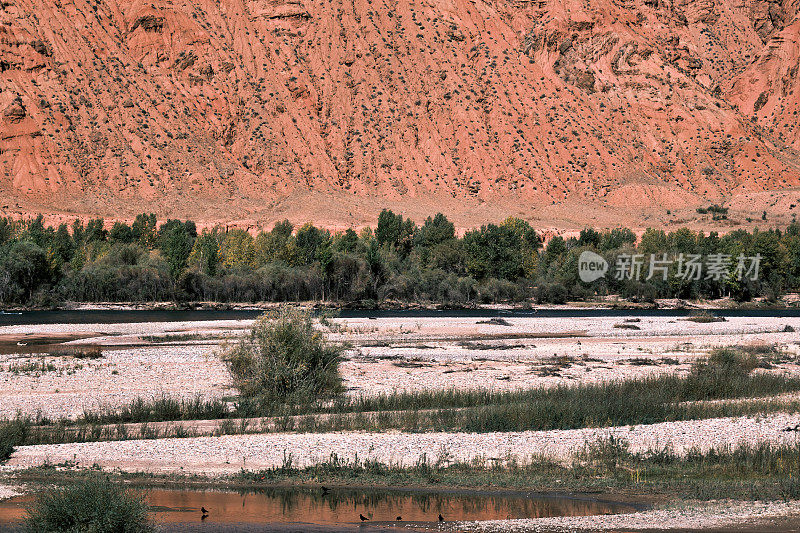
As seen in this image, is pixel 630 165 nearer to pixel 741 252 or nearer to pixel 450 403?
pixel 741 252

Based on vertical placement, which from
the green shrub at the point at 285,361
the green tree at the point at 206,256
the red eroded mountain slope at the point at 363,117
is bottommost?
the green shrub at the point at 285,361

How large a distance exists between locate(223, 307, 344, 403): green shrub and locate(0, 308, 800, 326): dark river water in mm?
32645

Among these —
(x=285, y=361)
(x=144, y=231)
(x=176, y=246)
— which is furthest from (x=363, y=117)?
(x=285, y=361)

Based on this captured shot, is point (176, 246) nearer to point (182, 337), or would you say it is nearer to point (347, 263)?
point (347, 263)

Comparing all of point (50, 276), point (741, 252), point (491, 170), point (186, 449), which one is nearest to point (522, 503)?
point (186, 449)

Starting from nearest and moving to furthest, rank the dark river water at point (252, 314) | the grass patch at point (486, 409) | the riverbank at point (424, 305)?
the grass patch at point (486, 409) → the dark river water at point (252, 314) → the riverbank at point (424, 305)

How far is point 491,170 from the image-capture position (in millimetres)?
102438

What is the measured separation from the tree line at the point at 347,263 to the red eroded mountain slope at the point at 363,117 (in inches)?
352

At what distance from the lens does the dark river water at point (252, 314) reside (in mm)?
55375

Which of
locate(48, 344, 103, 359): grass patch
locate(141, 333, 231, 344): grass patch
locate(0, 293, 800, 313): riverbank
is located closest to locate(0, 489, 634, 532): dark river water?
locate(48, 344, 103, 359): grass patch

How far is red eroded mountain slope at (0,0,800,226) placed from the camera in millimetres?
93250

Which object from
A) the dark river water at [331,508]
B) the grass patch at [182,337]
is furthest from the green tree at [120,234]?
the dark river water at [331,508]

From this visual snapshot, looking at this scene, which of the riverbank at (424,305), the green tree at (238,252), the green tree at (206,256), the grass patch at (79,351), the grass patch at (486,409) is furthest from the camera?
the green tree at (238,252)

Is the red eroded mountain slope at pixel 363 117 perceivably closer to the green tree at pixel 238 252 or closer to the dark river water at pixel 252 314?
the green tree at pixel 238 252
